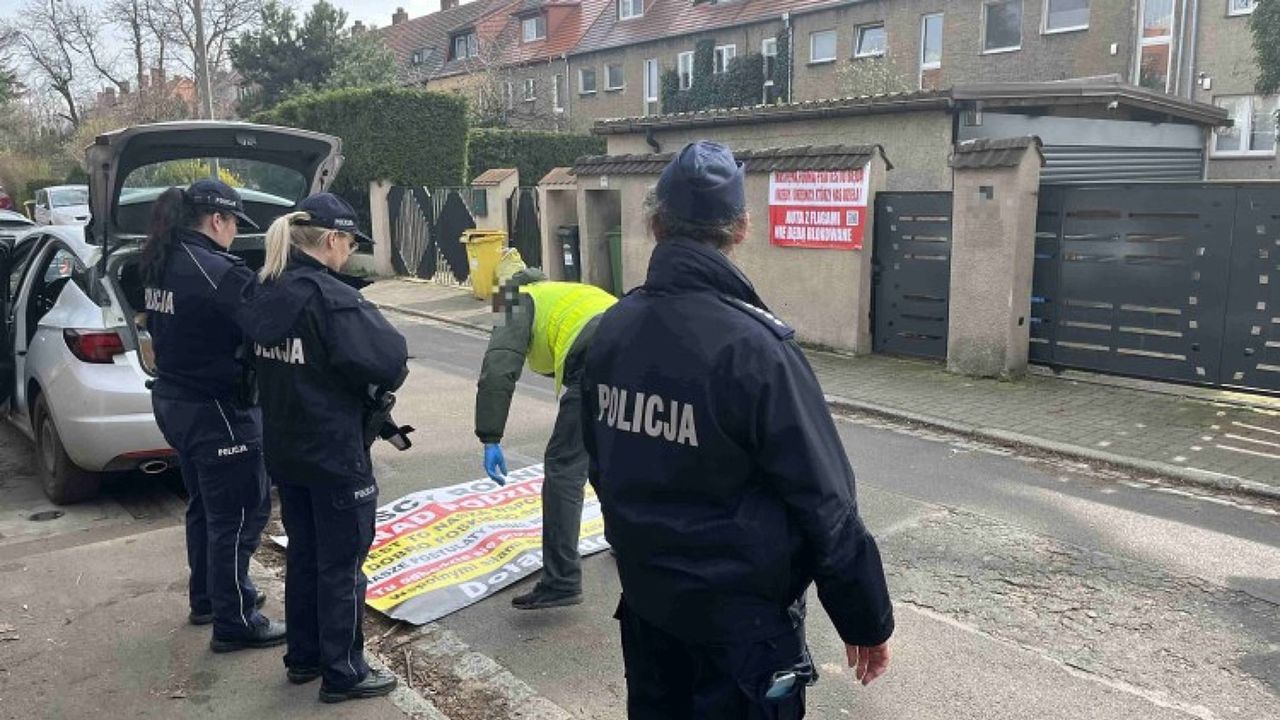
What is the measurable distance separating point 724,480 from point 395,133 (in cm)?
1964

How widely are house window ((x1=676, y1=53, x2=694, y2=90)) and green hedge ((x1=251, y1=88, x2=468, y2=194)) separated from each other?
47.9 feet

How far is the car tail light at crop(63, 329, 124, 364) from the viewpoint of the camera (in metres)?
5.62

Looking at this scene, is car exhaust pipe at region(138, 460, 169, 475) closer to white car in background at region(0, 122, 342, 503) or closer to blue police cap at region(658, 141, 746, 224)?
white car in background at region(0, 122, 342, 503)

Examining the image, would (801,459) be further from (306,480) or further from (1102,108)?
(1102,108)

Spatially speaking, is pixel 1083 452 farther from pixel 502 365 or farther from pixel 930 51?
pixel 930 51

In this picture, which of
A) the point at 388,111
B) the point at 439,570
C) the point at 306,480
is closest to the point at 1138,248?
the point at 439,570

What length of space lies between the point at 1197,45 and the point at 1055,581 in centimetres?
2218

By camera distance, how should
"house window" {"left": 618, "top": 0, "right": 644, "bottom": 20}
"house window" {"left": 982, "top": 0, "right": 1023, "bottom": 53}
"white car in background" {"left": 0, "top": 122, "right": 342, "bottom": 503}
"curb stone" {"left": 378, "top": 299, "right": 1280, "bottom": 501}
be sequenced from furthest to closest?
1. "house window" {"left": 618, "top": 0, "right": 644, "bottom": 20}
2. "house window" {"left": 982, "top": 0, "right": 1023, "bottom": 53}
3. "curb stone" {"left": 378, "top": 299, "right": 1280, "bottom": 501}
4. "white car in background" {"left": 0, "top": 122, "right": 342, "bottom": 503}

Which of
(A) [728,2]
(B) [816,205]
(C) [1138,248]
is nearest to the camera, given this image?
(C) [1138,248]

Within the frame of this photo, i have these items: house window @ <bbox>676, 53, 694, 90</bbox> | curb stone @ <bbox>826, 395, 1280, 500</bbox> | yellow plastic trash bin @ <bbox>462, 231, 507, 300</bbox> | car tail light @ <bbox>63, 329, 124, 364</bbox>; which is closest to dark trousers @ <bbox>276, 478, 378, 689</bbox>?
car tail light @ <bbox>63, 329, 124, 364</bbox>

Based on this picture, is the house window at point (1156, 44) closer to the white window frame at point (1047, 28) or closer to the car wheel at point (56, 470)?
the white window frame at point (1047, 28)

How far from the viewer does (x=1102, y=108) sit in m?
13.1

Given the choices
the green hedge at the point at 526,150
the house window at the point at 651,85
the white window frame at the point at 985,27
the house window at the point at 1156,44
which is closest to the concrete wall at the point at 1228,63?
the house window at the point at 1156,44

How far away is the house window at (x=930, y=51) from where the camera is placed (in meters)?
27.1
